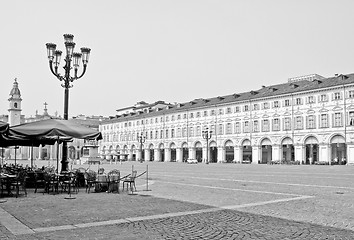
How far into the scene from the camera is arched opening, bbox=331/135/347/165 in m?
57.4

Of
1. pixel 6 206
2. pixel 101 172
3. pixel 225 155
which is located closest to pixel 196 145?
pixel 225 155

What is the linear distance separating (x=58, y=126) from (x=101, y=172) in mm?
3066

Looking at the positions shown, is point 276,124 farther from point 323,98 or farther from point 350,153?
point 350,153

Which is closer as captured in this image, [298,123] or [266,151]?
[298,123]

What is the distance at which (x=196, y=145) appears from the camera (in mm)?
80062

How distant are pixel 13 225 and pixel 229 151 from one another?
6994 cm

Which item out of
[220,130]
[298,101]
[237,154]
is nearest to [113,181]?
[298,101]

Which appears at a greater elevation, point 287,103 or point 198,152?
point 287,103

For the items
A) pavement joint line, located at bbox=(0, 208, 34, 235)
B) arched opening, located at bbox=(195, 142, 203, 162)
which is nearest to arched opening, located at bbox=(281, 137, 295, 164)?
arched opening, located at bbox=(195, 142, 203, 162)

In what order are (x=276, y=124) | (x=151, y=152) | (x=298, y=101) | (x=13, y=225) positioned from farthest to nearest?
(x=151, y=152) < (x=276, y=124) < (x=298, y=101) < (x=13, y=225)

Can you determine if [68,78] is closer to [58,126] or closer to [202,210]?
[58,126]

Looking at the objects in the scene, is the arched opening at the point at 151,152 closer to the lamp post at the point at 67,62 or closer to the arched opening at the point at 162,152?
the arched opening at the point at 162,152

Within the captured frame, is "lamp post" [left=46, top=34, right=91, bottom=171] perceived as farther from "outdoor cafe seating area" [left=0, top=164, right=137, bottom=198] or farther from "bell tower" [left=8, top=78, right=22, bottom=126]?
"bell tower" [left=8, top=78, right=22, bottom=126]

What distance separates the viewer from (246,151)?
72312mm
